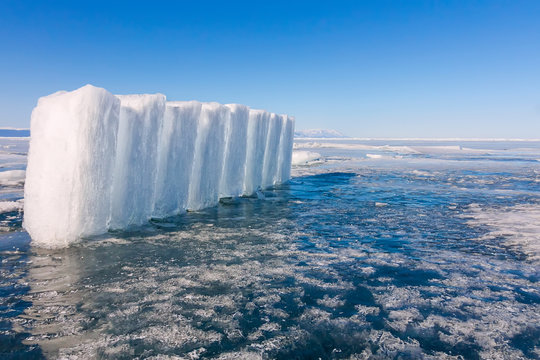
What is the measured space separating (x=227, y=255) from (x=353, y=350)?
7.68ft

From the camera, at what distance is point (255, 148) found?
32.9ft

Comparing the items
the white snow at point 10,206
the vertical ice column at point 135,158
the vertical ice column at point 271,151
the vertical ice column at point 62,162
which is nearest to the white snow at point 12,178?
the white snow at point 10,206

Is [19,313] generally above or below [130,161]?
A: below

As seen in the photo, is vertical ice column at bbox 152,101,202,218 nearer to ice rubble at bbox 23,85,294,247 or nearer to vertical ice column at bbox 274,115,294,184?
Result: ice rubble at bbox 23,85,294,247

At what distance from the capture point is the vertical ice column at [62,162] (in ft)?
15.2

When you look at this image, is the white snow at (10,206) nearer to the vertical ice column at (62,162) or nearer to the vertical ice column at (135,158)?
the vertical ice column at (62,162)

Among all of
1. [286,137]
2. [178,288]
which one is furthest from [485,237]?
[286,137]

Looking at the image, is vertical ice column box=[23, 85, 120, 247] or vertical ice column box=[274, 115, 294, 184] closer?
vertical ice column box=[23, 85, 120, 247]

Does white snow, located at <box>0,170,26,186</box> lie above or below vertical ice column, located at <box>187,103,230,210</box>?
below

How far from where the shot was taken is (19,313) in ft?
9.84

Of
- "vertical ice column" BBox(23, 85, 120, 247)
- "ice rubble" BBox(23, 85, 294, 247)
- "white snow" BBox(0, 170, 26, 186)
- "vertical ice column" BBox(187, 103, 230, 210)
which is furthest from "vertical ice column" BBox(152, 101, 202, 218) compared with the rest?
"white snow" BBox(0, 170, 26, 186)

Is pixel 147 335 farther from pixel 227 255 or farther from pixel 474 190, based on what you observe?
pixel 474 190

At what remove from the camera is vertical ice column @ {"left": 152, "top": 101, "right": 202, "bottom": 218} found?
6.53 m

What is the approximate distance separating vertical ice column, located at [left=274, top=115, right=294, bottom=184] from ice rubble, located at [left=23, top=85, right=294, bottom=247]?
12.9 feet
